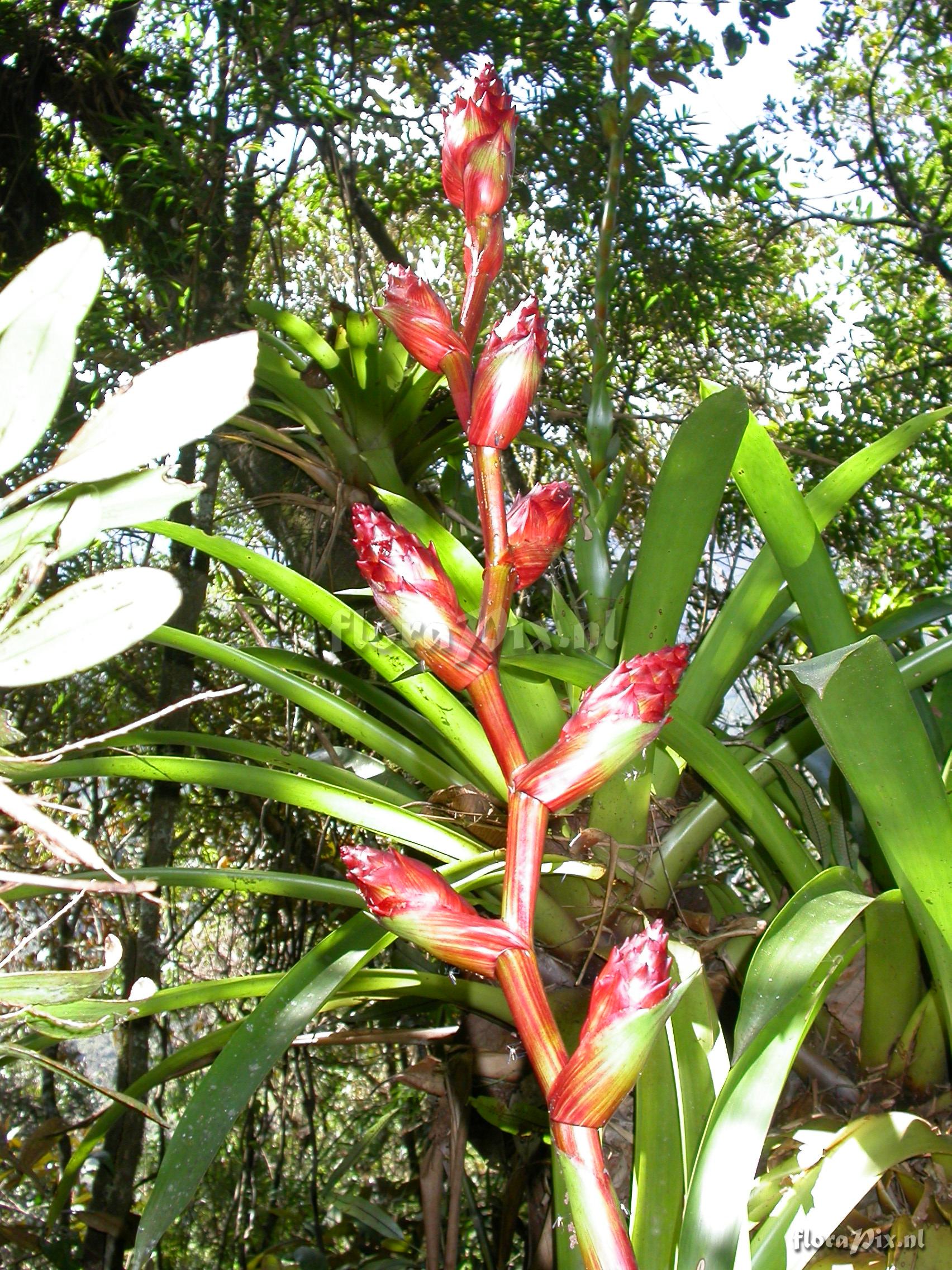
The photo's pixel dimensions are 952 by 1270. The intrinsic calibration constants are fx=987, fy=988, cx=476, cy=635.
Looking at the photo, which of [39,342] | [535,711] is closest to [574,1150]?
[39,342]

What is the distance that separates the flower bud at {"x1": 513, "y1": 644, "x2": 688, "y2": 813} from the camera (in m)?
0.28

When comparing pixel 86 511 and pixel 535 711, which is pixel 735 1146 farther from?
pixel 535 711

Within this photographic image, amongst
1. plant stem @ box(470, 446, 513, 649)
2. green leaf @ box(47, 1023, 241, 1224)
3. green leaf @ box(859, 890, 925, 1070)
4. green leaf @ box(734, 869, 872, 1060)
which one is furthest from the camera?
green leaf @ box(47, 1023, 241, 1224)

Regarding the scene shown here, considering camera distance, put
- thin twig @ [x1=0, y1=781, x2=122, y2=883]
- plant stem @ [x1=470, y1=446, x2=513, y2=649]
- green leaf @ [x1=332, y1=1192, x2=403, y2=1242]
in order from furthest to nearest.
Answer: green leaf @ [x1=332, y1=1192, x2=403, y2=1242] → plant stem @ [x1=470, y1=446, x2=513, y2=649] → thin twig @ [x1=0, y1=781, x2=122, y2=883]

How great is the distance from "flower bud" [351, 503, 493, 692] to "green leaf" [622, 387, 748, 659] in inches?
20.4

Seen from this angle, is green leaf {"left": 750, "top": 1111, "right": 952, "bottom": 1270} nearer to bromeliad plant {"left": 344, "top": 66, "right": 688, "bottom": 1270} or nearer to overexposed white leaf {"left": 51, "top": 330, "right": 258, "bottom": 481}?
bromeliad plant {"left": 344, "top": 66, "right": 688, "bottom": 1270}

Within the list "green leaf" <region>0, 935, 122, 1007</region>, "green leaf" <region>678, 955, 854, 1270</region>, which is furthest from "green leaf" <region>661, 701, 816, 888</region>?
"green leaf" <region>0, 935, 122, 1007</region>

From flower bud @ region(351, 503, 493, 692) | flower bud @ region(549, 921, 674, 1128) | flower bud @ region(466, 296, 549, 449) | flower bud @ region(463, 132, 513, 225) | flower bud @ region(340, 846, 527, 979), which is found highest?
flower bud @ region(463, 132, 513, 225)

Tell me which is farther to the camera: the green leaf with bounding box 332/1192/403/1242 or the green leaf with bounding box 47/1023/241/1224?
the green leaf with bounding box 332/1192/403/1242

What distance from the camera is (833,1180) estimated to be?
0.57 m

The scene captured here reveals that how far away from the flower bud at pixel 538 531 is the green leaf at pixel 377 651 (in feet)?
1.72

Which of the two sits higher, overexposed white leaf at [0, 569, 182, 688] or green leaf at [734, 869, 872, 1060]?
overexposed white leaf at [0, 569, 182, 688]

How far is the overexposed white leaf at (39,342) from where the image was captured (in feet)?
0.69

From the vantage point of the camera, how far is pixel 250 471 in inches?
55.5
